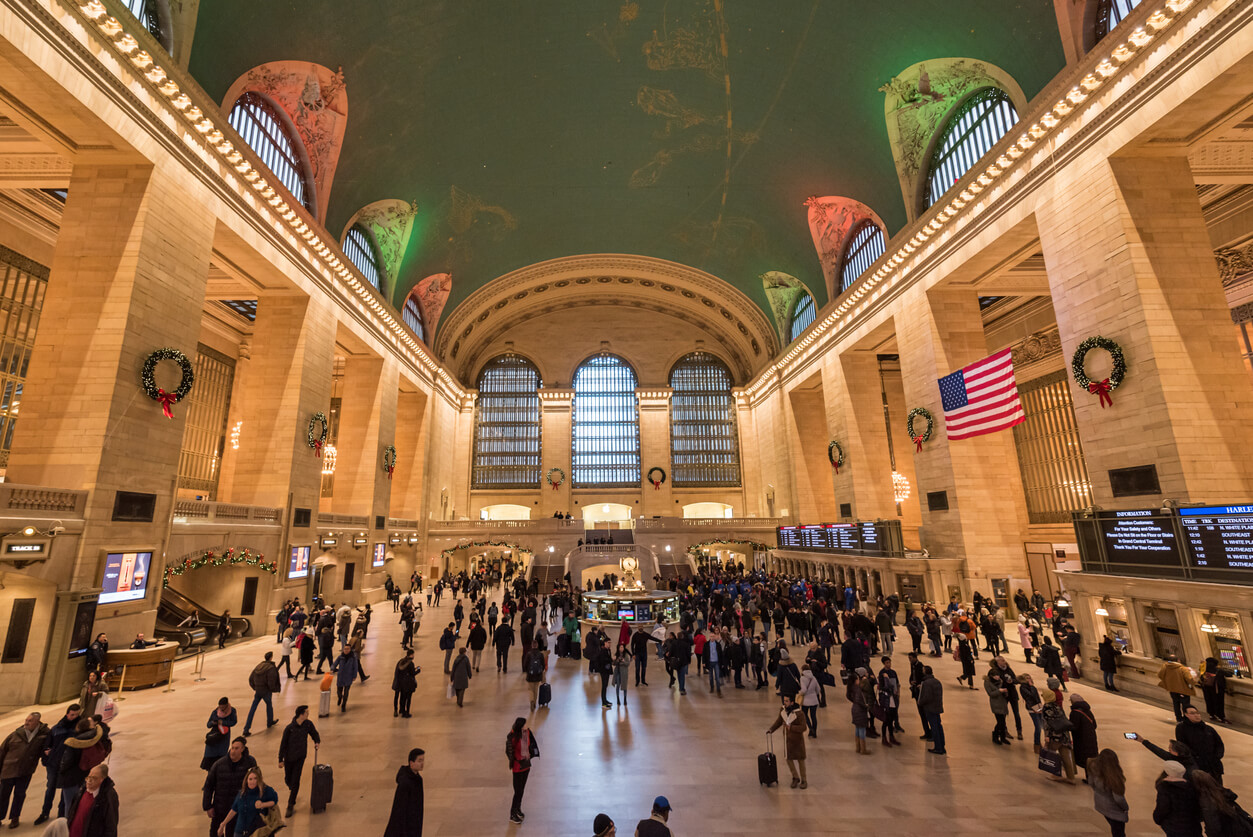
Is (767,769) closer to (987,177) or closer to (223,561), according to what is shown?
(223,561)

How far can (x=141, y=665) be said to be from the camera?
971cm

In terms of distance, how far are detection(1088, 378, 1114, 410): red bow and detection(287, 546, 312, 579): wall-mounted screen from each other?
20442 mm

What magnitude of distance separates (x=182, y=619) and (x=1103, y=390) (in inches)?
830

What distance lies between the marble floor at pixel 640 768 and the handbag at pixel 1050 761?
0.51ft

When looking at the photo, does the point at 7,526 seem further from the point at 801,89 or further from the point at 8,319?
the point at 801,89

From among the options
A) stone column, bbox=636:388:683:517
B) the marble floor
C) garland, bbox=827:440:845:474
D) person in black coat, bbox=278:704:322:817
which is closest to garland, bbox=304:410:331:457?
the marble floor

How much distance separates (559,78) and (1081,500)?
2479cm

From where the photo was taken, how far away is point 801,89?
18.3m

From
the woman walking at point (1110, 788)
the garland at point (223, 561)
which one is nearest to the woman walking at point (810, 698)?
the woman walking at point (1110, 788)

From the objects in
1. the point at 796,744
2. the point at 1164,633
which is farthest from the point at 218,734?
the point at 1164,633

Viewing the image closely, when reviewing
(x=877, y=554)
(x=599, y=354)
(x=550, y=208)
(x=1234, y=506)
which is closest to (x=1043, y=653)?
(x=1234, y=506)

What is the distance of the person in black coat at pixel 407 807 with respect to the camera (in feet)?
13.1

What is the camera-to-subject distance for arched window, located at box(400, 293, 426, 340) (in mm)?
28509

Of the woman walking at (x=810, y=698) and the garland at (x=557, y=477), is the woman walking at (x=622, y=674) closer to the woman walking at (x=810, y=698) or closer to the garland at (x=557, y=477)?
the woman walking at (x=810, y=698)
